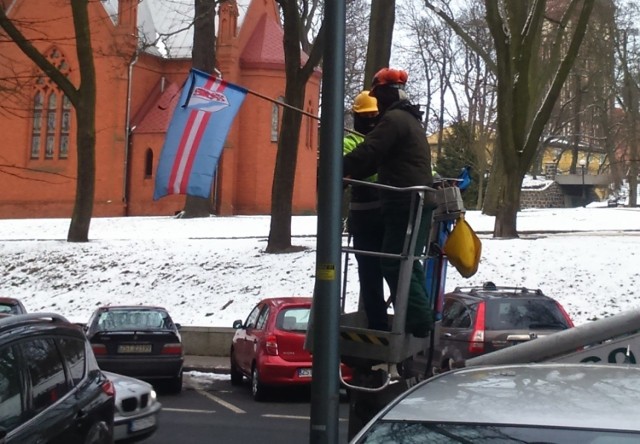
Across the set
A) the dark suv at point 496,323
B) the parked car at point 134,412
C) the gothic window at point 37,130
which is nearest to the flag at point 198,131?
the parked car at point 134,412

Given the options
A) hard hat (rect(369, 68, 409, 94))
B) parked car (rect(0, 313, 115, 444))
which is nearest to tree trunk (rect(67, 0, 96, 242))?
parked car (rect(0, 313, 115, 444))

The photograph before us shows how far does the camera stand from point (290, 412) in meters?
13.1

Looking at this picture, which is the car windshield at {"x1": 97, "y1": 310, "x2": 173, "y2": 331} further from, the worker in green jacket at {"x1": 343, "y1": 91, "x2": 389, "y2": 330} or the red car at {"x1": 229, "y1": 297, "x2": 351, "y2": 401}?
the worker in green jacket at {"x1": 343, "y1": 91, "x2": 389, "y2": 330}

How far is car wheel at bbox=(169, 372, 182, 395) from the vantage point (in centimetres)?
1495

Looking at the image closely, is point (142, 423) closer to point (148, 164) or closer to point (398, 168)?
point (398, 168)

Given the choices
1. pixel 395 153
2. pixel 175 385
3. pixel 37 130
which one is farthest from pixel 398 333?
pixel 37 130

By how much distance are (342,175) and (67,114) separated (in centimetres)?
4621

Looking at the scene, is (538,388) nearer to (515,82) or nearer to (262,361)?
(262,361)

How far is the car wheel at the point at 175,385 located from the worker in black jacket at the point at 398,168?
984 cm

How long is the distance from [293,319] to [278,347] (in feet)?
1.98

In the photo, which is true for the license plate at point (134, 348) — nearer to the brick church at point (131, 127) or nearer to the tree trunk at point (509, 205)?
the tree trunk at point (509, 205)

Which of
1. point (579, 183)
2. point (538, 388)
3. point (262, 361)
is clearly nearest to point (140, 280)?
point (262, 361)

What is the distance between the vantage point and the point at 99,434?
7059 mm

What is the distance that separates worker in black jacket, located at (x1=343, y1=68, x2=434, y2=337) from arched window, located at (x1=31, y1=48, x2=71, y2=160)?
4554cm
